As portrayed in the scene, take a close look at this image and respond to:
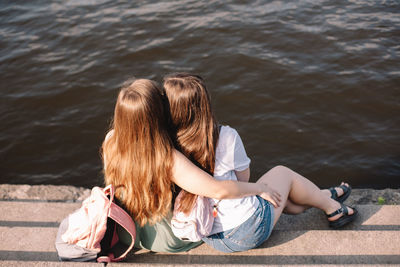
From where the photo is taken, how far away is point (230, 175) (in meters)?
2.71

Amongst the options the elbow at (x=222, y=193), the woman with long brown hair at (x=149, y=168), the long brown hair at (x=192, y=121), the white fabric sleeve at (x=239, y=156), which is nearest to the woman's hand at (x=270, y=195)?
the woman with long brown hair at (x=149, y=168)

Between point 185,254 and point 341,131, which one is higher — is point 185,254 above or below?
above

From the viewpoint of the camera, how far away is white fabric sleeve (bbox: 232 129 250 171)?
103 inches

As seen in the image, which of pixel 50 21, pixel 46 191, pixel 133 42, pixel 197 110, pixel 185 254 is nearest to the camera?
pixel 197 110

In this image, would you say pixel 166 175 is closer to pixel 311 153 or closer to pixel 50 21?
pixel 311 153

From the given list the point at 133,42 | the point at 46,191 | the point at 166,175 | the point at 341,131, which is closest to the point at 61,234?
the point at 166,175

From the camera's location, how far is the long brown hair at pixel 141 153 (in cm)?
229

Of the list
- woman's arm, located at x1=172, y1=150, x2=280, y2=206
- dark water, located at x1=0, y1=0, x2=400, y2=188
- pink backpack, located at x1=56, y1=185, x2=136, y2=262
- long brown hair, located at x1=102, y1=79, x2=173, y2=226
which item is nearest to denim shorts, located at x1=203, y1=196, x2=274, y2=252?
woman's arm, located at x1=172, y1=150, x2=280, y2=206

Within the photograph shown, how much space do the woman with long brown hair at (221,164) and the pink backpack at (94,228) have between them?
0.44 meters

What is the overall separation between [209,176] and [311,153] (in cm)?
342

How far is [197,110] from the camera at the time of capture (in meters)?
2.42

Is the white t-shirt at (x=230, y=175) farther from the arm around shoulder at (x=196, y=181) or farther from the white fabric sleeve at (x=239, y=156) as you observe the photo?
the arm around shoulder at (x=196, y=181)

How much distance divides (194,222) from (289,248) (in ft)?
2.48

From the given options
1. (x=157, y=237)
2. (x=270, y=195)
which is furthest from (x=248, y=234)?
(x=157, y=237)
